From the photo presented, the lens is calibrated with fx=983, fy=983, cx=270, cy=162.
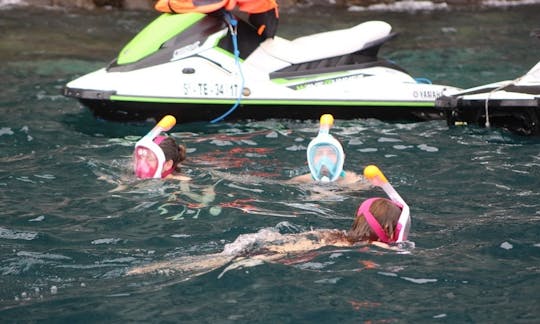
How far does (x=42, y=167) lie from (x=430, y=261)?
406 centimetres

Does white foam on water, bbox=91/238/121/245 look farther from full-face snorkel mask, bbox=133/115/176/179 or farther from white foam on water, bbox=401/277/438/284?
white foam on water, bbox=401/277/438/284

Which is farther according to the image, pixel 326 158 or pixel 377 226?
pixel 326 158

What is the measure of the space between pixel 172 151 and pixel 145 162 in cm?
27

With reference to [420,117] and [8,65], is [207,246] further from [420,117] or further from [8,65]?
[8,65]

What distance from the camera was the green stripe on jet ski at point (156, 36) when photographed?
10406mm

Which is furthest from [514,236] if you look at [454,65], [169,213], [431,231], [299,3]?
[299,3]

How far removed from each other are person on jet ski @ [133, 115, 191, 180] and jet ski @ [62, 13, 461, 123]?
1804mm

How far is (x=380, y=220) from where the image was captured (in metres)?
6.31

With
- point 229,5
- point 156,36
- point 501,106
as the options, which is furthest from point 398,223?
point 156,36

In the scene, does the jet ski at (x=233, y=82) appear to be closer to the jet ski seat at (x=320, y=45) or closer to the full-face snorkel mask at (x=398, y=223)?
the jet ski seat at (x=320, y=45)

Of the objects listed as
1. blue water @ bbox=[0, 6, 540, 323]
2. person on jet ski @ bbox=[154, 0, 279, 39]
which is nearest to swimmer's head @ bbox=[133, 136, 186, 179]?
blue water @ bbox=[0, 6, 540, 323]

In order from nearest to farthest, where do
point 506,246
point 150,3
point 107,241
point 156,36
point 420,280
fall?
1. point 420,280
2. point 506,246
3. point 107,241
4. point 156,36
5. point 150,3

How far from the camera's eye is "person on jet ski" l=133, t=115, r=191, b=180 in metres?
8.07

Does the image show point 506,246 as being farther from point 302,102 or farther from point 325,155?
point 302,102
